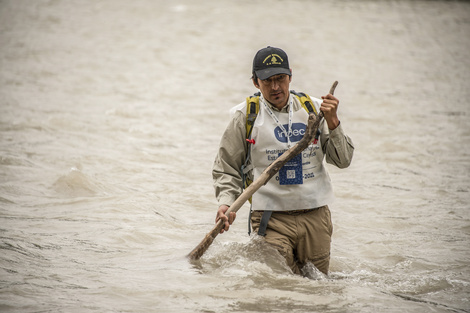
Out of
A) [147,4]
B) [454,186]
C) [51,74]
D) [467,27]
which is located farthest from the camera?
[147,4]

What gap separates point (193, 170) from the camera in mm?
8797

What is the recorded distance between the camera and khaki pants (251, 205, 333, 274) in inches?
182

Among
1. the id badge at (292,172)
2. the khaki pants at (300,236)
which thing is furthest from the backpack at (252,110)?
the khaki pants at (300,236)

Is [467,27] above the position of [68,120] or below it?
above

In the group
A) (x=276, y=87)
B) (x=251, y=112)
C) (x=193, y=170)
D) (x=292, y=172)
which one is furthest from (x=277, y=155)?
(x=193, y=170)

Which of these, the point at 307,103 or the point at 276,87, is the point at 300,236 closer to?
the point at 307,103

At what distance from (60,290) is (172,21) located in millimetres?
20867

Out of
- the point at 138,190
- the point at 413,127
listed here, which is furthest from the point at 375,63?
the point at 138,190

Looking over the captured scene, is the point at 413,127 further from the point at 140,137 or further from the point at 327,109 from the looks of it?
the point at 327,109

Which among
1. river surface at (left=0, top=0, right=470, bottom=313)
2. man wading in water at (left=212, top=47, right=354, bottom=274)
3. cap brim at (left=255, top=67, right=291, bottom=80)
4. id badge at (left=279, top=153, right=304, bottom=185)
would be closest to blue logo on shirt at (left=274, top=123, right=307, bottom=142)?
man wading in water at (left=212, top=47, right=354, bottom=274)

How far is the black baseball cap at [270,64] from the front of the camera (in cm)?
449

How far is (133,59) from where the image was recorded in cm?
1772

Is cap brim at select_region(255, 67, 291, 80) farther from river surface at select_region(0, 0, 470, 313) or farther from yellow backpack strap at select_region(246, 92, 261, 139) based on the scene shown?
river surface at select_region(0, 0, 470, 313)

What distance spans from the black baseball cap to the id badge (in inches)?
22.9
